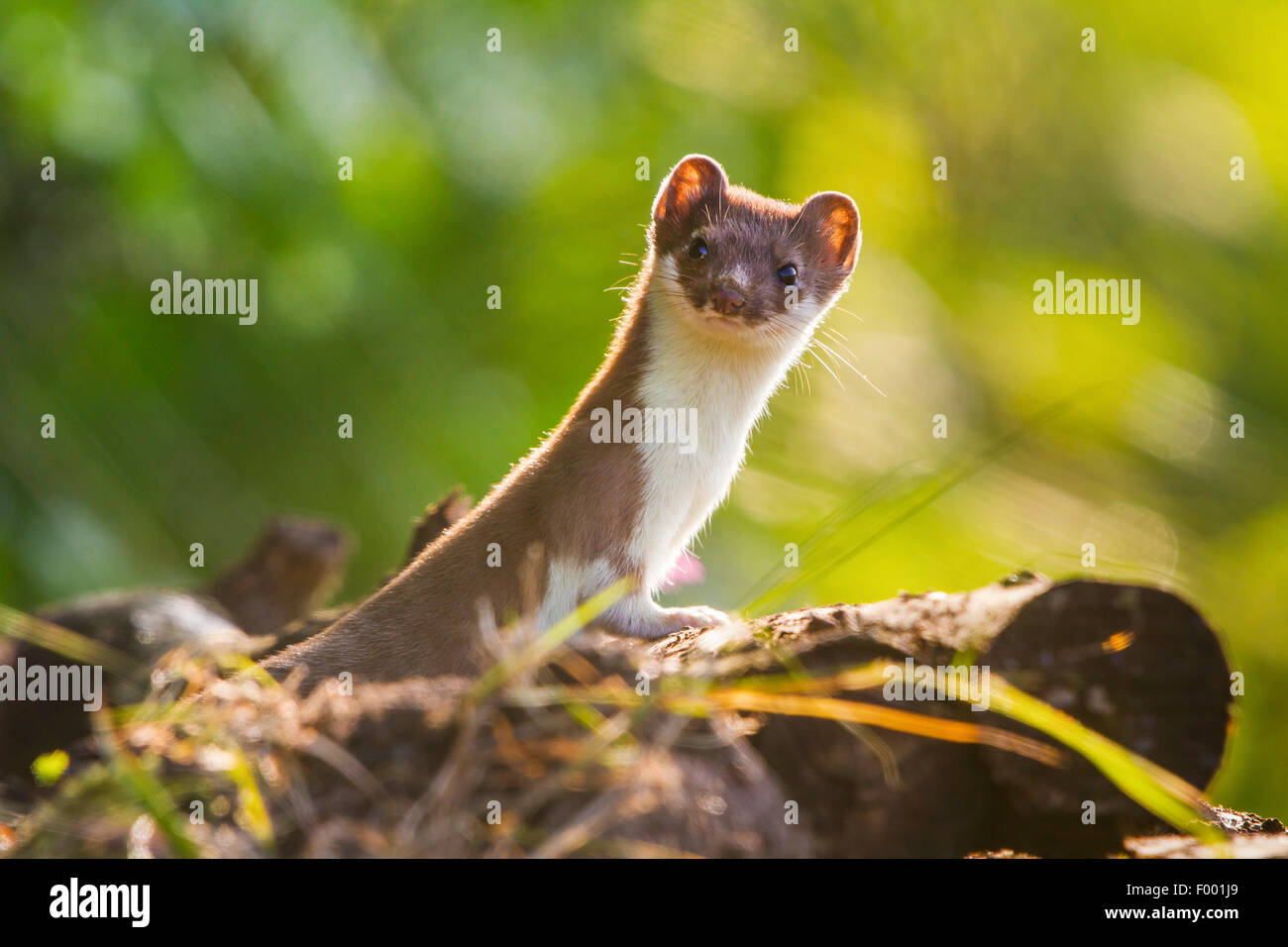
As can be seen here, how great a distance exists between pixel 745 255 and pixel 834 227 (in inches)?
23.8

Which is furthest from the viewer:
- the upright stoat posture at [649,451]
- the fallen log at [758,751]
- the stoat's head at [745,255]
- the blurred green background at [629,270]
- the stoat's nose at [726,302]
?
the blurred green background at [629,270]

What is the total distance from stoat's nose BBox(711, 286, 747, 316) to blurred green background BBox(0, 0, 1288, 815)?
950 millimetres

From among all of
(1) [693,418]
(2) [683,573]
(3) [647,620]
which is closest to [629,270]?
(2) [683,573]

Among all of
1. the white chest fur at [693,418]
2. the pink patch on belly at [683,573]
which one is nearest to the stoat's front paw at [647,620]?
the white chest fur at [693,418]

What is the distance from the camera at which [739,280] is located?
5.25m


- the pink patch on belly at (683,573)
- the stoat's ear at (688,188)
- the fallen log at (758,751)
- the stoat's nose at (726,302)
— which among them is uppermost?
the stoat's ear at (688,188)

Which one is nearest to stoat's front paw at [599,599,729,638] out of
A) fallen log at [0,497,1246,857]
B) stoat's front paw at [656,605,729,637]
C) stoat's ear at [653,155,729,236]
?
stoat's front paw at [656,605,729,637]

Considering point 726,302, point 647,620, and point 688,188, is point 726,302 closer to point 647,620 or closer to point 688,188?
point 688,188

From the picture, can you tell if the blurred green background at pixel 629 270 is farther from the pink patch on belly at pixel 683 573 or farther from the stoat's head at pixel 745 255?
the stoat's head at pixel 745 255

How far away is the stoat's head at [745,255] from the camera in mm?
5258

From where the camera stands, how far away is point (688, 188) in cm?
568

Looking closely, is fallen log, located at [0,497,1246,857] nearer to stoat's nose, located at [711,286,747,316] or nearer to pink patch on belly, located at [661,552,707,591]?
stoat's nose, located at [711,286,747,316]
